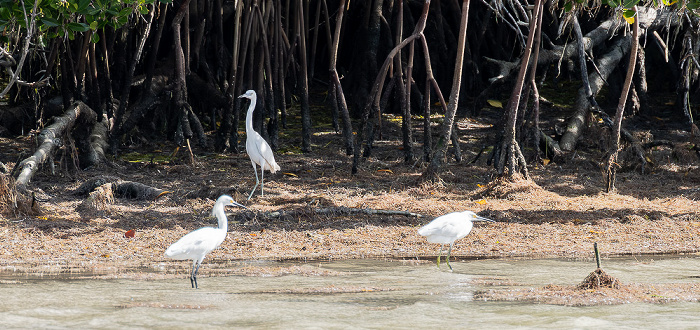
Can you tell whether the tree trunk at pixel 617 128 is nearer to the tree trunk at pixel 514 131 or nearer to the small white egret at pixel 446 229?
the tree trunk at pixel 514 131

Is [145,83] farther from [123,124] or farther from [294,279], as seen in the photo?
[294,279]

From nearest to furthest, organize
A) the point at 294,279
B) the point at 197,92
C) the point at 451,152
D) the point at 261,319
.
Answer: the point at 261,319 < the point at 294,279 < the point at 451,152 < the point at 197,92

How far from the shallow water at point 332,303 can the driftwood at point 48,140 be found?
2912 mm

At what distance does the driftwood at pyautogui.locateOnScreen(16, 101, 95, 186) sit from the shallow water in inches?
115

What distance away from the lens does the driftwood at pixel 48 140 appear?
7.70 m

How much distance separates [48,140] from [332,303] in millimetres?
5397

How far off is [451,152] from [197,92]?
12.4ft

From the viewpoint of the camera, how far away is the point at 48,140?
8.57 m

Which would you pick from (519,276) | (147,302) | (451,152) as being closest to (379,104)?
(451,152)

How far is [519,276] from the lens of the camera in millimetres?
5211

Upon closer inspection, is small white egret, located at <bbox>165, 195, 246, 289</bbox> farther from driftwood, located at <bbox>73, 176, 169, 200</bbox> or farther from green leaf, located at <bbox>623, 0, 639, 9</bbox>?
green leaf, located at <bbox>623, 0, 639, 9</bbox>

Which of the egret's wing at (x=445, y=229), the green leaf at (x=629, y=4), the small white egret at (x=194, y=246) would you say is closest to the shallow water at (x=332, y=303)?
the small white egret at (x=194, y=246)

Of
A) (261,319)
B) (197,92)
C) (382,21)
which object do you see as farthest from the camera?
(382,21)

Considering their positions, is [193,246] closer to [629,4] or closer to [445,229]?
[445,229]
